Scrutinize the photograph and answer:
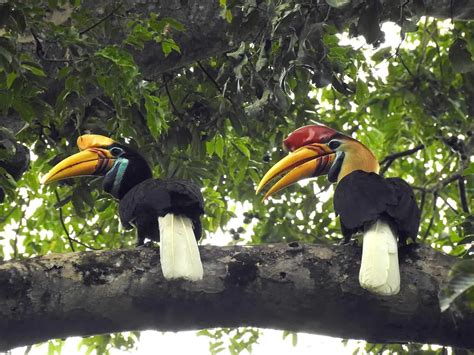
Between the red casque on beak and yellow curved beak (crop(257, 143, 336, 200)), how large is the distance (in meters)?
0.04

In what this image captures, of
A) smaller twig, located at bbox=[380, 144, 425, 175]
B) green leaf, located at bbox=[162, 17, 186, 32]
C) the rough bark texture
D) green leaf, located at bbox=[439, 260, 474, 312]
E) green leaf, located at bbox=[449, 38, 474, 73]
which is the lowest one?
green leaf, located at bbox=[439, 260, 474, 312]

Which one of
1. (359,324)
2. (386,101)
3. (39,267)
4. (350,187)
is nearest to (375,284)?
(359,324)

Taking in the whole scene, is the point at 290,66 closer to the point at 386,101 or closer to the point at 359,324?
the point at 359,324

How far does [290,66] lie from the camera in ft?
11.7

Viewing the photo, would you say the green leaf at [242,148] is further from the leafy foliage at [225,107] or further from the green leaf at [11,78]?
the green leaf at [11,78]

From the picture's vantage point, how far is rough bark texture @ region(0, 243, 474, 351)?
2900 millimetres

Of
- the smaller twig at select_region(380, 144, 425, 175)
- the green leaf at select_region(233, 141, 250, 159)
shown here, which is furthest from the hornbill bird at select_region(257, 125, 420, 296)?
the smaller twig at select_region(380, 144, 425, 175)

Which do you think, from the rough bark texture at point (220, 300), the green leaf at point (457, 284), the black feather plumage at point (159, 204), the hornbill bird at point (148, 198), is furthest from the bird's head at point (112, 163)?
the green leaf at point (457, 284)

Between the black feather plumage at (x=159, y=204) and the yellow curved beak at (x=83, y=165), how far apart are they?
340 millimetres

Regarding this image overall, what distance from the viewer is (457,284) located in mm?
2189

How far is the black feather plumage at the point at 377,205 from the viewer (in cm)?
347

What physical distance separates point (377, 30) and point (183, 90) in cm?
196

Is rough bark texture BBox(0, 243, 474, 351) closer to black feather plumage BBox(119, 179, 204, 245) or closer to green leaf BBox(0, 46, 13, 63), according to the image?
black feather plumage BBox(119, 179, 204, 245)

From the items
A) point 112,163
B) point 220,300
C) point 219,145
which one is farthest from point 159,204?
point 219,145
